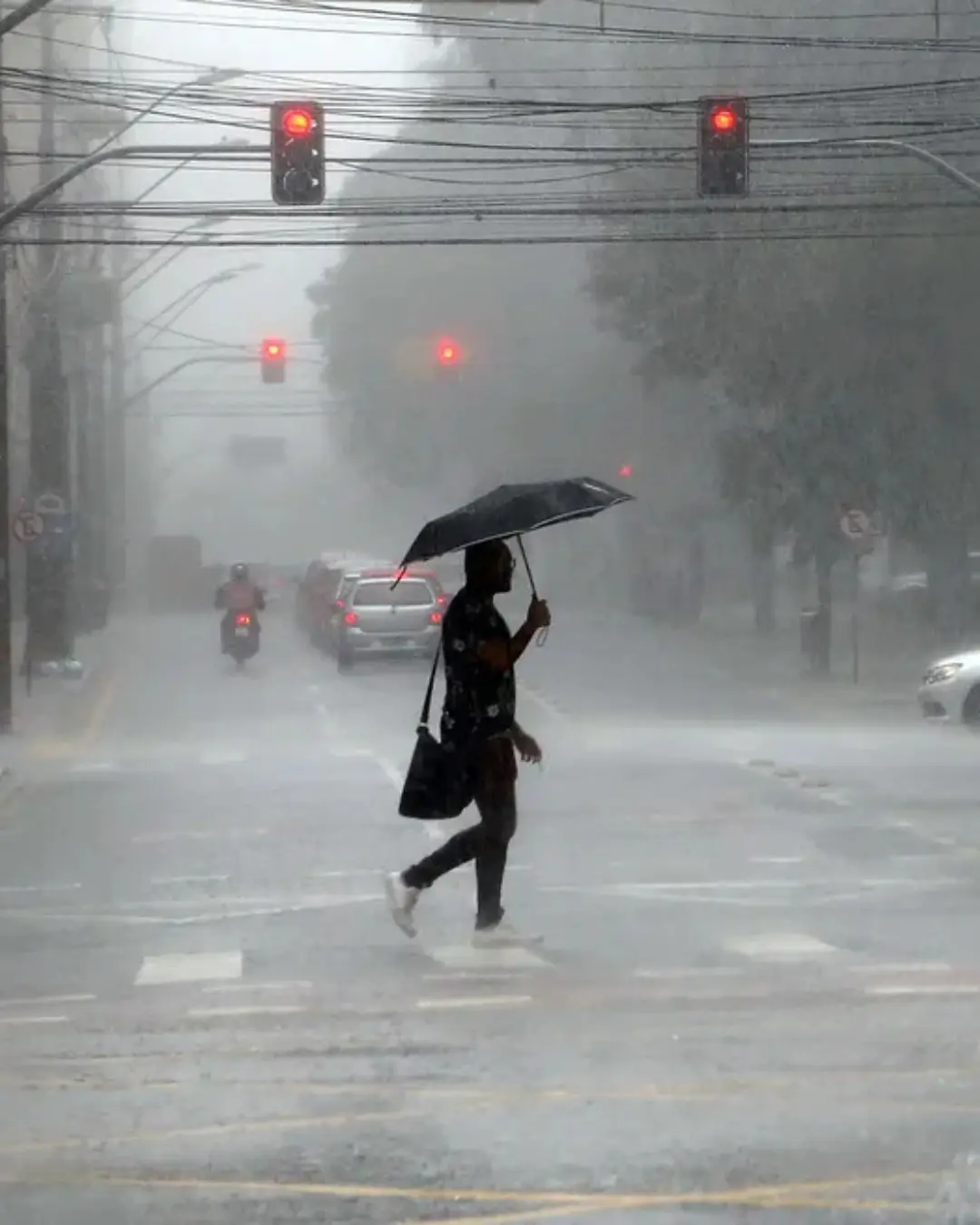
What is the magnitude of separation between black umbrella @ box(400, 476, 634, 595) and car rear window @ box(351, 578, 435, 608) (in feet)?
104

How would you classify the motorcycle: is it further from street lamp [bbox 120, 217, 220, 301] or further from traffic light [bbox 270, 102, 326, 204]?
traffic light [bbox 270, 102, 326, 204]

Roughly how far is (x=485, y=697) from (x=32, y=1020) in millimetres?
2670

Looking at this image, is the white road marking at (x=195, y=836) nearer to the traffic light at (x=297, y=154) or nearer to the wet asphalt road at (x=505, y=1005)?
the wet asphalt road at (x=505, y=1005)

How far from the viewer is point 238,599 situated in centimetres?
4541

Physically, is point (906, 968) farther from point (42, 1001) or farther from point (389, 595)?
point (389, 595)

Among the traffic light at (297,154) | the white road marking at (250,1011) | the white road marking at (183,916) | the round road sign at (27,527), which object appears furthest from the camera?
the round road sign at (27,527)

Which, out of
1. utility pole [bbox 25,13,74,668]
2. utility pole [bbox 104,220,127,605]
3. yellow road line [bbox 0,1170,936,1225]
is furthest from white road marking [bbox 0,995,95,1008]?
utility pole [bbox 104,220,127,605]

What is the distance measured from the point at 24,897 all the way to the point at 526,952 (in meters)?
4.35

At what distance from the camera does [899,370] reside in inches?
1683

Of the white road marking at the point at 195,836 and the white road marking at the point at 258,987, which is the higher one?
the white road marking at the point at 258,987

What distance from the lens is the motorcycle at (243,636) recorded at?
45281mm

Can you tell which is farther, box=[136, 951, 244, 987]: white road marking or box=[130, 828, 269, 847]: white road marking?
box=[130, 828, 269, 847]: white road marking

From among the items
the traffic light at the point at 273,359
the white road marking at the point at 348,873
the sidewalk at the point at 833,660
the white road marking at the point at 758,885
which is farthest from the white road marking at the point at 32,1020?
the traffic light at the point at 273,359

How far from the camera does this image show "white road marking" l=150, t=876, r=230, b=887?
1639cm
